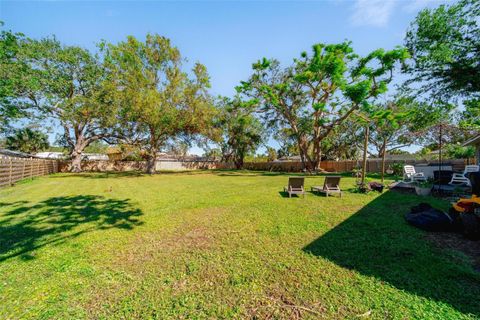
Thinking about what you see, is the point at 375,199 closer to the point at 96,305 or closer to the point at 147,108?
the point at 96,305

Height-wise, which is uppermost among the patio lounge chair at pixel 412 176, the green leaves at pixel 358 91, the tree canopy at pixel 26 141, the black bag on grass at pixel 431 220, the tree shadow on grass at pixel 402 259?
the green leaves at pixel 358 91

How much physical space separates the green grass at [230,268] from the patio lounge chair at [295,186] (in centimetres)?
221

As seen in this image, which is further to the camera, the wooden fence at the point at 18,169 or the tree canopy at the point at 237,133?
the tree canopy at the point at 237,133

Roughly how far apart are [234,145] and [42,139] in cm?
3123

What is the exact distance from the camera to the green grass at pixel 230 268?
2281 mm

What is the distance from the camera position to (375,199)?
24.0 ft

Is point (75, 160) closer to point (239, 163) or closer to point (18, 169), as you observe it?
point (18, 169)

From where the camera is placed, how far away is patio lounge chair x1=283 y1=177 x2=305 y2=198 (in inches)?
305

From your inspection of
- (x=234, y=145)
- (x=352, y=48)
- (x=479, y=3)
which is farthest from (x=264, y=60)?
(x=234, y=145)

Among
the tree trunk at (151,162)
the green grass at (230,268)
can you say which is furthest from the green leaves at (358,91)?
the tree trunk at (151,162)

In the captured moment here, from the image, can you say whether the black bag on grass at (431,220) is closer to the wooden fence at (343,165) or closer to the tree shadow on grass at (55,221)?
the tree shadow on grass at (55,221)

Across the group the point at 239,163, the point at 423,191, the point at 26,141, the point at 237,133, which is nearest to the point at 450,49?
the point at 423,191

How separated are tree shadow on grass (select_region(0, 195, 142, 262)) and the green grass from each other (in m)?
0.04

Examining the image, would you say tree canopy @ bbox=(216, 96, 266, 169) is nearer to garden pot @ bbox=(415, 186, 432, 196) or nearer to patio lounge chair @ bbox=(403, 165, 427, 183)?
patio lounge chair @ bbox=(403, 165, 427, 183)
